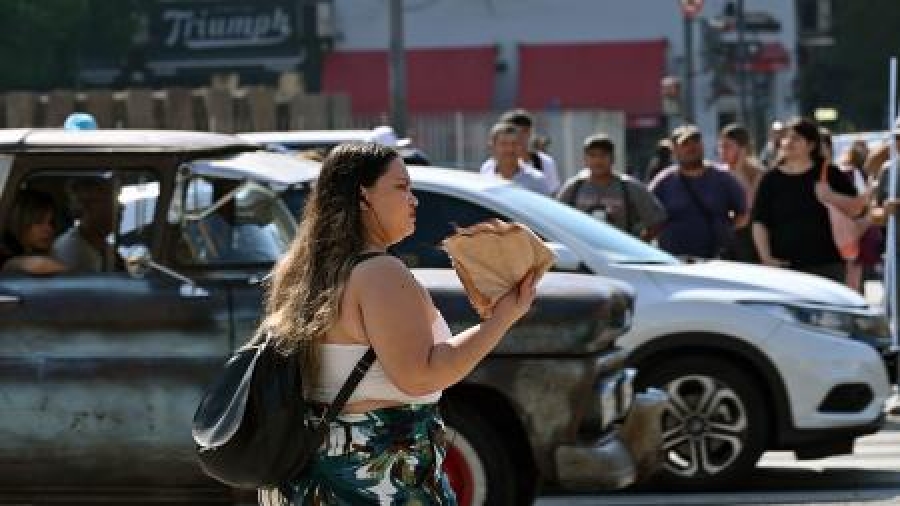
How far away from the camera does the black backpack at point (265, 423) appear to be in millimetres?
4875

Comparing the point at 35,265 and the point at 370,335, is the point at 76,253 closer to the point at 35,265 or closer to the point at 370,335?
the point at 35,265

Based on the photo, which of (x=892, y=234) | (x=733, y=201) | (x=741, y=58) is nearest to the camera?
(x=733, y=201)

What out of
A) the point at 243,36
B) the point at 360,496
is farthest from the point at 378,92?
the point at 360,496

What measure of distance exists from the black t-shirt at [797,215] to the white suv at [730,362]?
8.86 ft

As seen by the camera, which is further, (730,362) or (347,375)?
(730,362)

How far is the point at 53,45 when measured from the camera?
52.8 metres

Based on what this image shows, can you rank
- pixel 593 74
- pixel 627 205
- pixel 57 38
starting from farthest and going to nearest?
pixel 593 74 → pixel 57 38 → pixel 627 205

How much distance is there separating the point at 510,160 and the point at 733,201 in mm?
1401

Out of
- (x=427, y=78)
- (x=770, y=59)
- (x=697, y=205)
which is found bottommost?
(x=427, y=78)

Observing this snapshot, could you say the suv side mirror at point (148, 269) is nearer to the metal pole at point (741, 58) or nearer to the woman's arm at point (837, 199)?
the woman's arm at point (837, 199)

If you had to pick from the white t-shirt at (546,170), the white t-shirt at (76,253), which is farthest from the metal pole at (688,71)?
the white t-shirt at (76,253)

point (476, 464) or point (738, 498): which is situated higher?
point (476, 464)

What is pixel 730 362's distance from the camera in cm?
1048

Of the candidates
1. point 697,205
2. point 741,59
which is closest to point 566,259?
point 697,205
